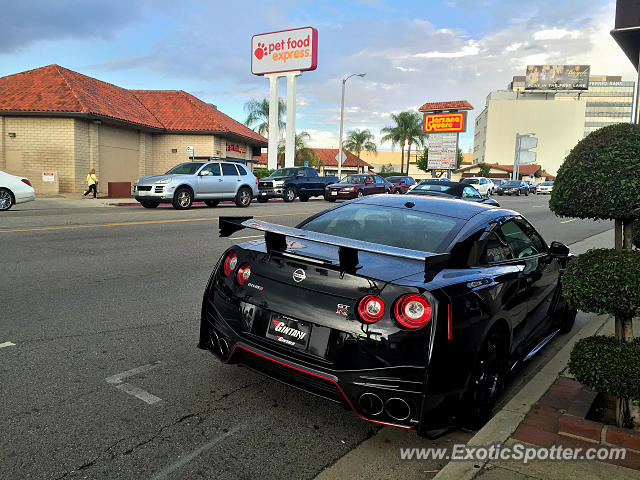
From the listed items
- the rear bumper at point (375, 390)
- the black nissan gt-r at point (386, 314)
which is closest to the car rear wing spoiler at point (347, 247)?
the black nissan gt-r at point (386, 314)

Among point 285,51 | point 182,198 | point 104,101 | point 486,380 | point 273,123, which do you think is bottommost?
point 486,380

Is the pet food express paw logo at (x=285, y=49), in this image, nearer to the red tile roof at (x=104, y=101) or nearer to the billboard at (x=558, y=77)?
the red tile roof at (x=104, y=101)

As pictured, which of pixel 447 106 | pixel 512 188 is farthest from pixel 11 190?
pixel 447 106

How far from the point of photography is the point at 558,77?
136m

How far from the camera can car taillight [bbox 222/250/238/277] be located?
3.74 metres

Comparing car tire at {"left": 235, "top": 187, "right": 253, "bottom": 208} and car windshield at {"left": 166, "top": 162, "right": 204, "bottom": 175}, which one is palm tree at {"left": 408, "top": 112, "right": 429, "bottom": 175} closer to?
car tire at {"left": 235, "top": 187, "right": 253, "bottom": 208}

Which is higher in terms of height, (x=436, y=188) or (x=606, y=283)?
(x=436, y=188)

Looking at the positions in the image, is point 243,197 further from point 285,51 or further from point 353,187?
point 285,51

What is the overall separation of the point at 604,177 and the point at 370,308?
5.34 feet

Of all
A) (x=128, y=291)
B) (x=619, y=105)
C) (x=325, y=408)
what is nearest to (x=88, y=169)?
(x=128, y=291)

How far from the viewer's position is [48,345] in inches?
179

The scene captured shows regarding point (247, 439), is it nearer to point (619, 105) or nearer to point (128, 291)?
point (128, 291)

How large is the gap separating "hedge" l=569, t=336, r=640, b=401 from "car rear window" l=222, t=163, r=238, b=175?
732 inches

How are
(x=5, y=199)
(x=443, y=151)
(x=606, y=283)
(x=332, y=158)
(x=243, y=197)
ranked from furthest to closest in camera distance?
1. (x=332, y=158)
2. (x=443, y=151)
3. (x=243, y=197)
4. (x=5, y=199)
5. (x=606, y=283)
